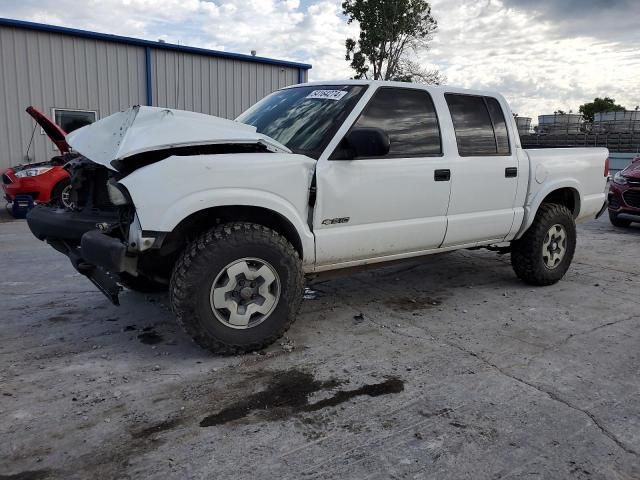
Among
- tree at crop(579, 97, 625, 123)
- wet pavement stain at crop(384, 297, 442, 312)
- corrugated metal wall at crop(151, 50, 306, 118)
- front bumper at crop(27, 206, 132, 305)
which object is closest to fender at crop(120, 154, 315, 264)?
front bumper at crop(27, 206, 132, 305)

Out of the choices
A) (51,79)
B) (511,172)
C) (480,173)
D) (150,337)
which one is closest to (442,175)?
(480,173)

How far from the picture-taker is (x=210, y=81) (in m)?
15.8

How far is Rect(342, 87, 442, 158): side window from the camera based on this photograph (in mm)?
4109

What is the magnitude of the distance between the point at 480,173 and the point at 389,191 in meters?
1.10

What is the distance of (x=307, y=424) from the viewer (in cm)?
271

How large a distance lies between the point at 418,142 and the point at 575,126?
30.6 meters

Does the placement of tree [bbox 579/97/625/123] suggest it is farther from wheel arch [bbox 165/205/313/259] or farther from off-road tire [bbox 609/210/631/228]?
wheel arch [bbox 165/205/313/259]

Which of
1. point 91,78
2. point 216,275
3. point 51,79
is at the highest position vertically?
point 91,78

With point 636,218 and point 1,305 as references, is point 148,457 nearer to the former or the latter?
point 1,305

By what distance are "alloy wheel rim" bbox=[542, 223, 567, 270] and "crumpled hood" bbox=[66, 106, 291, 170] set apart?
121 inches

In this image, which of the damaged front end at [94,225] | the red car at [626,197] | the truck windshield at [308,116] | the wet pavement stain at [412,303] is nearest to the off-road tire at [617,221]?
the red car at [626,197]

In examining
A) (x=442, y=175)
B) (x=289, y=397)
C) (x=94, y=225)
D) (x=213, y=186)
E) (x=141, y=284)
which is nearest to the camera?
(x=289, y=397)

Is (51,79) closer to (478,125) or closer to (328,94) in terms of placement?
(328,94)

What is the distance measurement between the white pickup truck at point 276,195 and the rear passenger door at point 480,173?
0.01m
